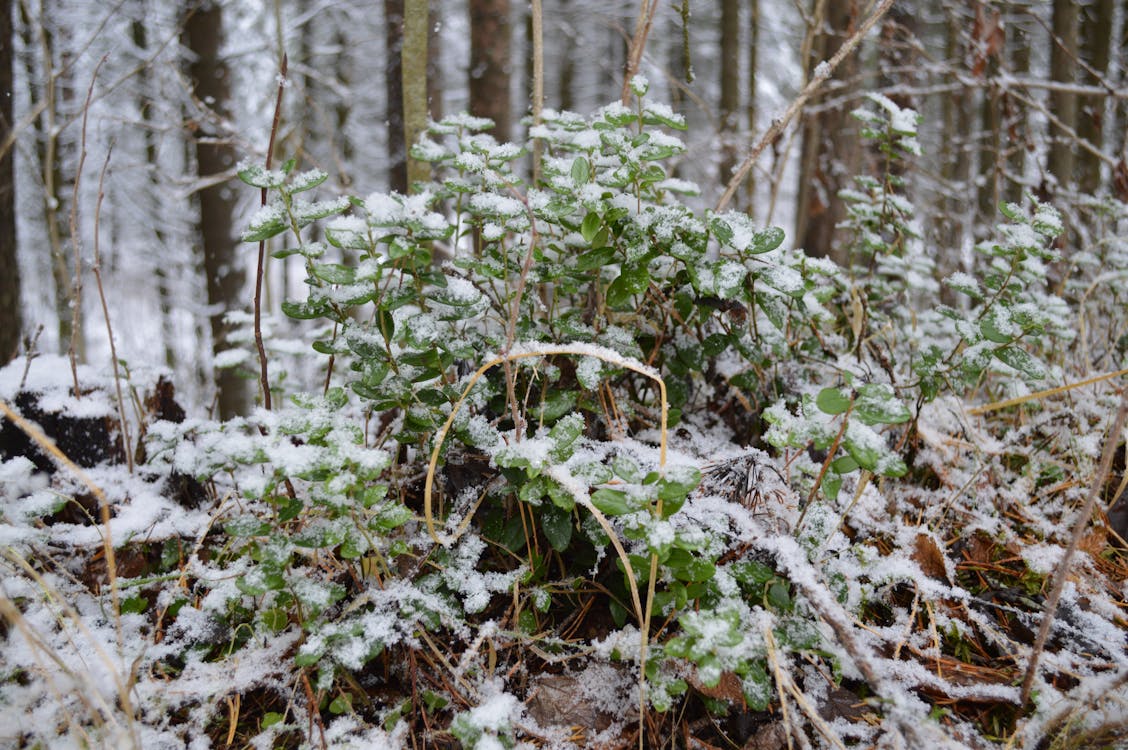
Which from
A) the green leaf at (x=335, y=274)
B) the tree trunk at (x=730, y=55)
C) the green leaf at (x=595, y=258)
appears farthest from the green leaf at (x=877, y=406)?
the tree trunk at (x=730, y=55)

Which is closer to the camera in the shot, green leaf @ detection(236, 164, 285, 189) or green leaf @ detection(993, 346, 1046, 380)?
green leaf @ detection(236, 164, 285, 189)

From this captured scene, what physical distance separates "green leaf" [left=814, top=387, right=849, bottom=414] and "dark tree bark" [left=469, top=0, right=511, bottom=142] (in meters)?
3.38

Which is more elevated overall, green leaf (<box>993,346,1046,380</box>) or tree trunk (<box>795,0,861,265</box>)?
tree trunk (<box>795,0,861,265</box>)

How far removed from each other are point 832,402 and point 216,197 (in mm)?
5732

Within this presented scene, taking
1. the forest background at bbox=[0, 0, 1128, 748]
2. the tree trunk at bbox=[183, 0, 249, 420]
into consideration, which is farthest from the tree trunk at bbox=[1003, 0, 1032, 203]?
the tree trunk at bbox=[183, 0, 249, 420]

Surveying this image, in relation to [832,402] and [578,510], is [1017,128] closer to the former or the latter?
[832,402]

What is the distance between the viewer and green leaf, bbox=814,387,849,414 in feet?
3.71

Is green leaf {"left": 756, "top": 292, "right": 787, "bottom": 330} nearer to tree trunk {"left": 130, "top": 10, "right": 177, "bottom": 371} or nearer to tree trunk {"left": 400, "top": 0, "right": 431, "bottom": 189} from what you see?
tree trunk {"left": 400, "top": 0, "right": 431, "bottom": 189}

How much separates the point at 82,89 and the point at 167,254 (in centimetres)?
296

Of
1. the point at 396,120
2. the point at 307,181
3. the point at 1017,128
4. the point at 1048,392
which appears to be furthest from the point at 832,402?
the point at 1017,128

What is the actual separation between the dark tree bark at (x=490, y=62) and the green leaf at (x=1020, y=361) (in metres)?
3.28

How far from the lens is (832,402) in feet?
3.75

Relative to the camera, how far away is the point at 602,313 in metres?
1.63

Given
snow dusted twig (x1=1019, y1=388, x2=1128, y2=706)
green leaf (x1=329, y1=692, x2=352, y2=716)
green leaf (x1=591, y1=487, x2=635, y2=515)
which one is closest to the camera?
snow dusted twig (x1=1019, y1=388, x2=1128, y2=706)
